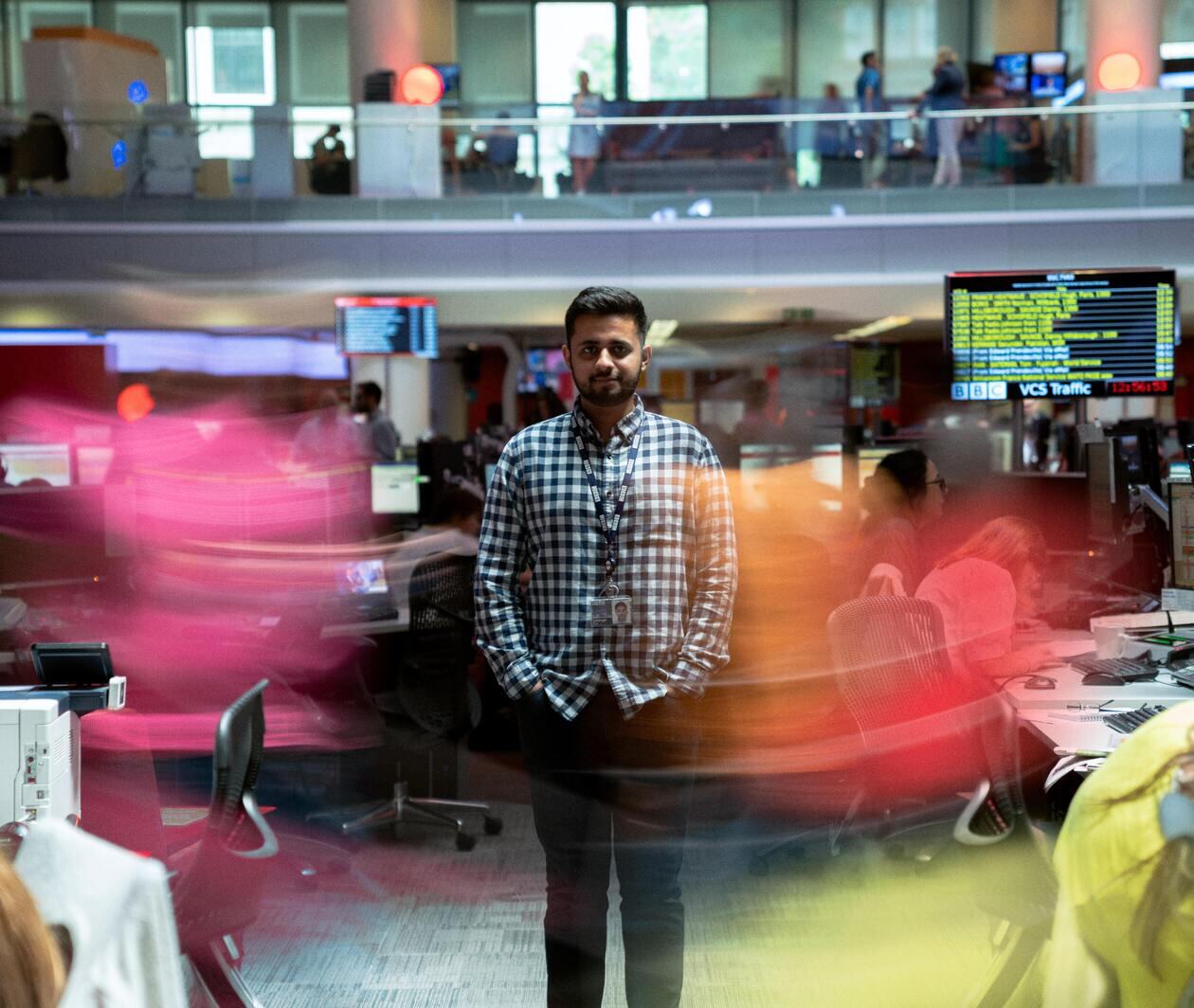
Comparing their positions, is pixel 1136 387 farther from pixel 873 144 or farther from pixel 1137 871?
pixel 873 144

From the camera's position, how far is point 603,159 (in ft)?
38.3

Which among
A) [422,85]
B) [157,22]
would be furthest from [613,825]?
A: [157,22]

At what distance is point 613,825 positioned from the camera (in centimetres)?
234

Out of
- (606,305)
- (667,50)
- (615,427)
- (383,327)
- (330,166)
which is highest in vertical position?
(667,50)

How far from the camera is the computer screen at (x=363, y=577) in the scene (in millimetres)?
5367

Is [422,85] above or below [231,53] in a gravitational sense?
below

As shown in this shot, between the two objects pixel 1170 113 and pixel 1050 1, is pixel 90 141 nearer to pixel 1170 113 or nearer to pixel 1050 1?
pixel 1170 113

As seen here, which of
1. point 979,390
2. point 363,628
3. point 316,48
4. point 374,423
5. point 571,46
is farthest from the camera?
point 571,46

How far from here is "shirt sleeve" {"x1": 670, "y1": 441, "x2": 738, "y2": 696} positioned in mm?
2348

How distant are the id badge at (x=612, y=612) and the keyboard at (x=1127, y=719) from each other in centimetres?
127

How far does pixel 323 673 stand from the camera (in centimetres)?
493

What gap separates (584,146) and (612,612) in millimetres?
9908

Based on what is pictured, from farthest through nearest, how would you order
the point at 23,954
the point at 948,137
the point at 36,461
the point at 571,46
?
1. the point at 571,46
2. the point at 948,137
3. the point at 36,461
4. the point at 23,954

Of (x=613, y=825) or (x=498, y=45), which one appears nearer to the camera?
(x=613, y=825)
